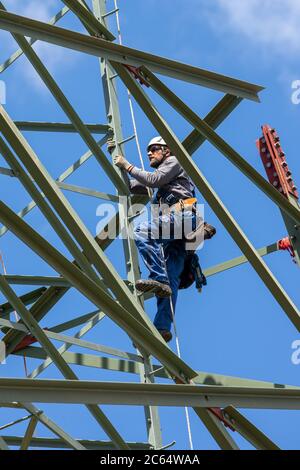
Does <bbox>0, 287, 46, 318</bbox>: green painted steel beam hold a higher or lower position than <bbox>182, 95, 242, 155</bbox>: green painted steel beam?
lower

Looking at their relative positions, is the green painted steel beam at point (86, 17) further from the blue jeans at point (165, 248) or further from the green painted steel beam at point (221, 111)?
the blue jeans at point (165, 248)

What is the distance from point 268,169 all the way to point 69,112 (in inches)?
88.2

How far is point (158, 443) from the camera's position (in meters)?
12.6

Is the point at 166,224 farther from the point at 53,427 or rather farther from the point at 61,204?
the point at 61,204

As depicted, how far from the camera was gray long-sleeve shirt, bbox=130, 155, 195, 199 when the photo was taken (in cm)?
1380

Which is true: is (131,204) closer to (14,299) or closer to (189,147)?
(189,147)

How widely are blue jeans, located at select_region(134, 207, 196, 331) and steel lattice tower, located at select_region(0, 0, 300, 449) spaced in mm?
327

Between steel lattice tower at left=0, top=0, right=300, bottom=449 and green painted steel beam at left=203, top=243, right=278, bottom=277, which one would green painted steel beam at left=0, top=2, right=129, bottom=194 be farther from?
green painted steel beam at left=203, top=243, right=278, bottom=277

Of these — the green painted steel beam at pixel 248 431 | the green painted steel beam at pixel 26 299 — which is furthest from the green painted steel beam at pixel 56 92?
the green painted steel beam at pixel 248 431

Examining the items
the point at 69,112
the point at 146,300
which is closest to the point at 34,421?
the point at 146,300

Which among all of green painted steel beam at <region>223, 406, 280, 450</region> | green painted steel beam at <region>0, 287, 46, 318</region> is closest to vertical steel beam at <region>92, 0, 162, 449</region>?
green painted steel beam at <region>0, 287, 46, 318</region>

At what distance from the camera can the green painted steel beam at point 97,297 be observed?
9.70m

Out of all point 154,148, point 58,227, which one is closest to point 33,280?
point 154,148
